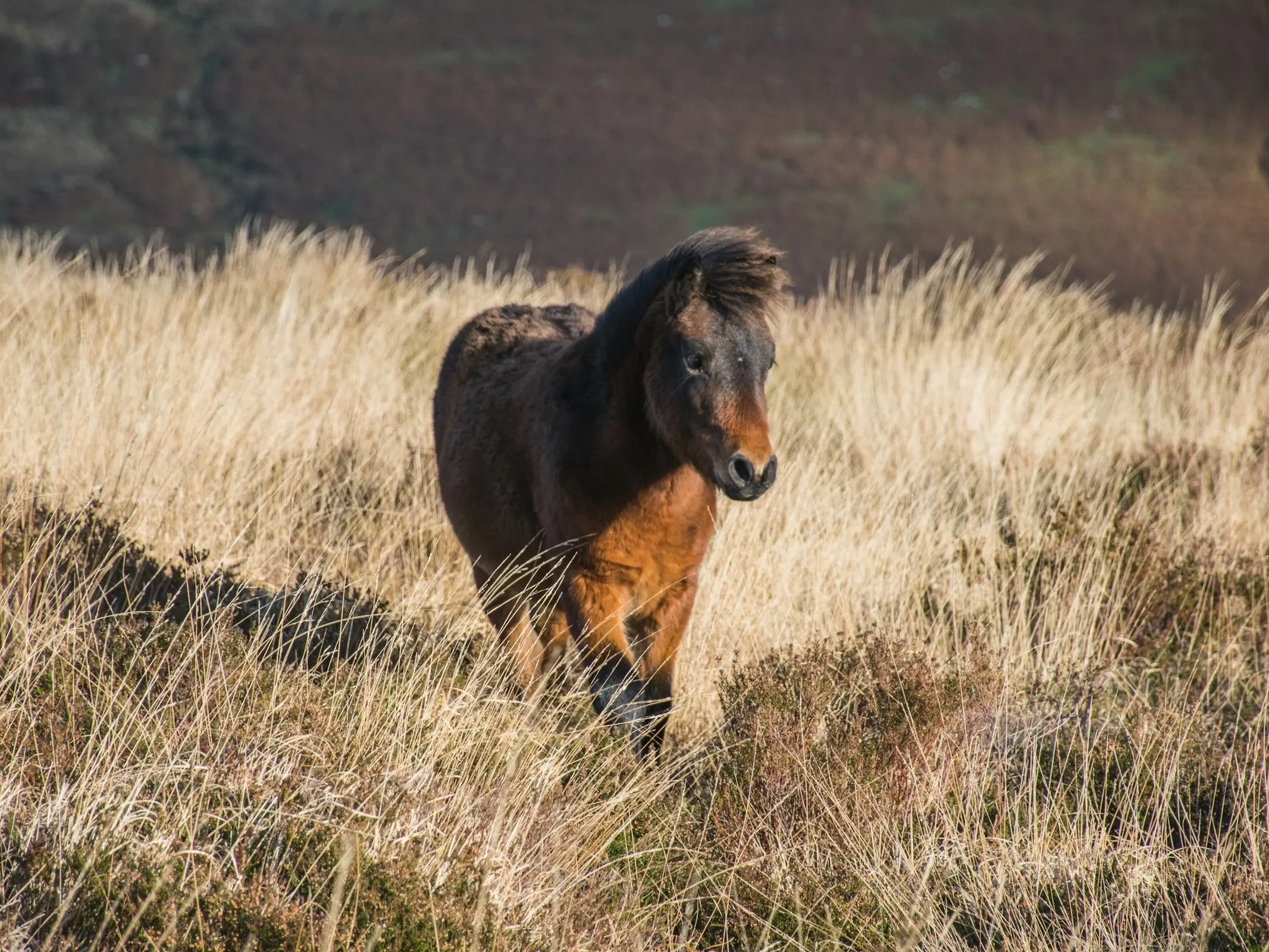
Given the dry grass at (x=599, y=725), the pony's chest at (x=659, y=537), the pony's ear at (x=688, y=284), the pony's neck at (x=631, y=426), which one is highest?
the pony's ear at (x=688, y=284)

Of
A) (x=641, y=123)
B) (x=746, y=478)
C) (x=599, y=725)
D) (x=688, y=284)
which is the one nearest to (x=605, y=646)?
(x=599, y=725)

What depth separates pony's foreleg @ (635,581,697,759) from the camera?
389 cm

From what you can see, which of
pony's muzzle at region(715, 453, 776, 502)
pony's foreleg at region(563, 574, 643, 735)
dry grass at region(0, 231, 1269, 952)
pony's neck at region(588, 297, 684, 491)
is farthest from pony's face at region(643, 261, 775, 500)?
dry grass at region(0, 231, 1269, 952)

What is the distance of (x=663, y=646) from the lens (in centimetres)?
396

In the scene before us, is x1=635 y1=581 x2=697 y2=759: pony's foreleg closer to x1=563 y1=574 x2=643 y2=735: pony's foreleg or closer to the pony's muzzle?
x1=563 y1=574 x2=643 y2=735: pony's foreleg

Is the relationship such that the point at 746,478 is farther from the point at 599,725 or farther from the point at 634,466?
the point at 599,725

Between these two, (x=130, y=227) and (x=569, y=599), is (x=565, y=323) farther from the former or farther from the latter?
(x=130, y=227)

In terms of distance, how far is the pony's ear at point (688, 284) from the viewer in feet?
11.7

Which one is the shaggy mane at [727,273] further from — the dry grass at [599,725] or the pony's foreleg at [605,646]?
the dry grass at [599,725]

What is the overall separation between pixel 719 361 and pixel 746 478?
395 mm

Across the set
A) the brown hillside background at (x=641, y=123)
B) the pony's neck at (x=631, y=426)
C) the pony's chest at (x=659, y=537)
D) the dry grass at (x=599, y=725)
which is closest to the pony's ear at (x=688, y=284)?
the pony's neck at (x=631, y=426)

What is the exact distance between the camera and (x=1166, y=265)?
20.1 metres

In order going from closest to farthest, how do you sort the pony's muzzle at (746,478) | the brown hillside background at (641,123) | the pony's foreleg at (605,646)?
the pony's muzzle at (746,478)
the pony's foreleg at (605,646)
the brown hillside background at (641,123)

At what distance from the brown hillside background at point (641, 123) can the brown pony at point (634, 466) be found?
1795 centimetres
